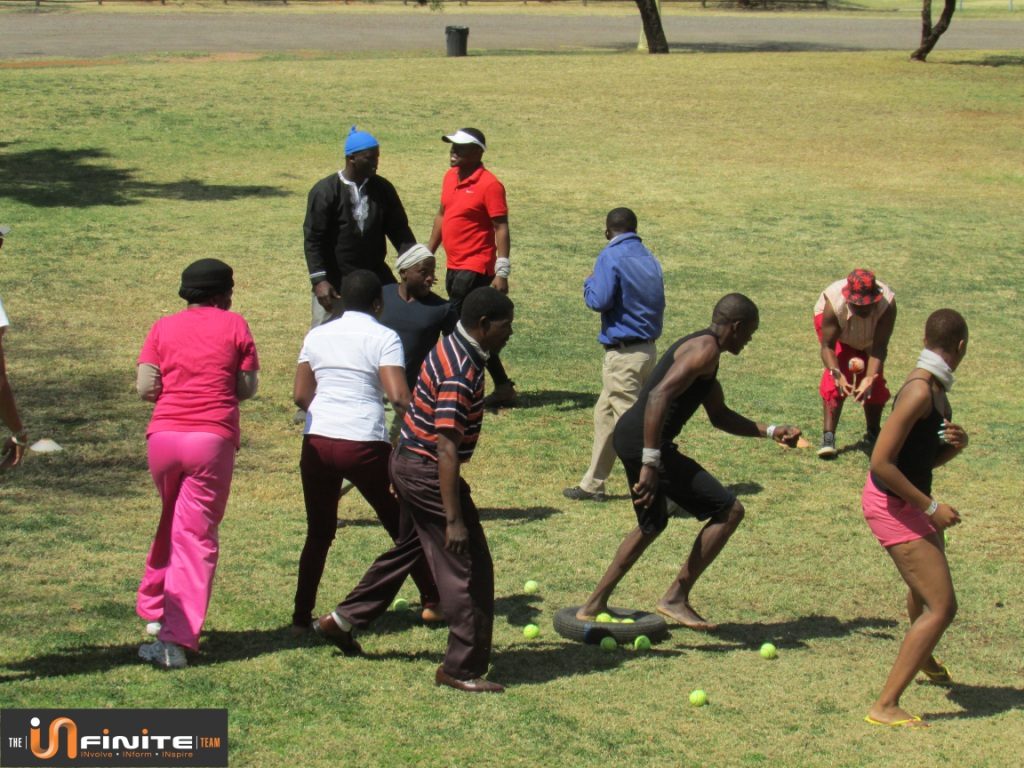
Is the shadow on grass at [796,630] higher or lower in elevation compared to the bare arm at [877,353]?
lower

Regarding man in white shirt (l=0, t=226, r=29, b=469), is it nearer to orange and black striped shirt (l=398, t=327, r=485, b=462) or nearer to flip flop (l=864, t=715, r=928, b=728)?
orange and black striped shirt (l=398, t=327, r=485, b=462)

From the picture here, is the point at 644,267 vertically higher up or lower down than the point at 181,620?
higher up

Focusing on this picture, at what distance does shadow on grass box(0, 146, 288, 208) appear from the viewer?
20.1 m

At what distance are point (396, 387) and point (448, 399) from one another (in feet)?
1.87

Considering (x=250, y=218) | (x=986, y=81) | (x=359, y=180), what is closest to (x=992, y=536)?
(x=359, y=180)

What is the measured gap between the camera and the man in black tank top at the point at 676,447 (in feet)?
23.6

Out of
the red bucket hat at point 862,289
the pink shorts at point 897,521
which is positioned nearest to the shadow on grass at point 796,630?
the pink shorts at point 897,521

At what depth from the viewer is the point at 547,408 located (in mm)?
12203

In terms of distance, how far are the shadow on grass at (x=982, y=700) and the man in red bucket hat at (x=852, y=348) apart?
13.6 ft

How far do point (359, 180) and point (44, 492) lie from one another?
3.19m

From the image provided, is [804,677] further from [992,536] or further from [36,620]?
[36,620]

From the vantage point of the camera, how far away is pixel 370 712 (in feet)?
21.0

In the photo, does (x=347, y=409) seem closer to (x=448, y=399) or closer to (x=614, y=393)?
(x=448, y=399)

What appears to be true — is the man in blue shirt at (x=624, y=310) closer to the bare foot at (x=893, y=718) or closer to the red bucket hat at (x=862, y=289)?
the red bucket hat at (x=862, y=289)
